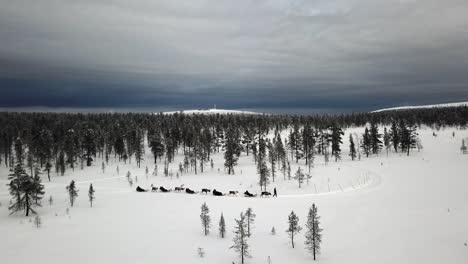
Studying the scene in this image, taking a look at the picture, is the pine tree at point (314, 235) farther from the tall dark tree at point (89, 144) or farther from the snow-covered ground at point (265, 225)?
the tall dark tree at point (89, 144)

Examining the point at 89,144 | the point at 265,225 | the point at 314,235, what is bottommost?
the point at 265,225

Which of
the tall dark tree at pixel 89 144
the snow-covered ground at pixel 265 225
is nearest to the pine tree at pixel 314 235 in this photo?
the snow-covered ground at pixel 265 225

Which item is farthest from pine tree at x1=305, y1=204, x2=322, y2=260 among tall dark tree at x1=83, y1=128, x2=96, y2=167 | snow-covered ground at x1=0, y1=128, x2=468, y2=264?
tall dark tree at x1=83, y1=128, x2=96, y2=167

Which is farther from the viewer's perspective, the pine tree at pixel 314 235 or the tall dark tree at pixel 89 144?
the tall dark tree at pixel 89 144

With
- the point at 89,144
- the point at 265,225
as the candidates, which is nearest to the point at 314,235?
the point at 265,225

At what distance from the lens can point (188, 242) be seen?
30.2 metres

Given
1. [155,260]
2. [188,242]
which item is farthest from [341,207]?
[155,260]

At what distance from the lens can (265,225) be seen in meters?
35.7

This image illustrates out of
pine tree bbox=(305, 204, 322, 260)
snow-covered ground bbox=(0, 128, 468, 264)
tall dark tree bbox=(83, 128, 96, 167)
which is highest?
tall dark tree bbox=(83, 128, 96, 167)

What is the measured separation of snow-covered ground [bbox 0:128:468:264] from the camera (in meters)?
26.8

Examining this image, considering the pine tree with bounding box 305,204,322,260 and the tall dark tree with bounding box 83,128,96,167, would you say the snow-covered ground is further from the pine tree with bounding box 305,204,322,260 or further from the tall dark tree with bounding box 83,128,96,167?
the tall dark tree with bounding box 83,128,96,167

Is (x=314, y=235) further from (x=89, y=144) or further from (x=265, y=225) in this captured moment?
(x=89, y=144)

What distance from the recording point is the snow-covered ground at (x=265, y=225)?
1057 inches

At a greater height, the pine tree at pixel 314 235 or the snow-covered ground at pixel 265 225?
the pine tree at pixel 314 235
